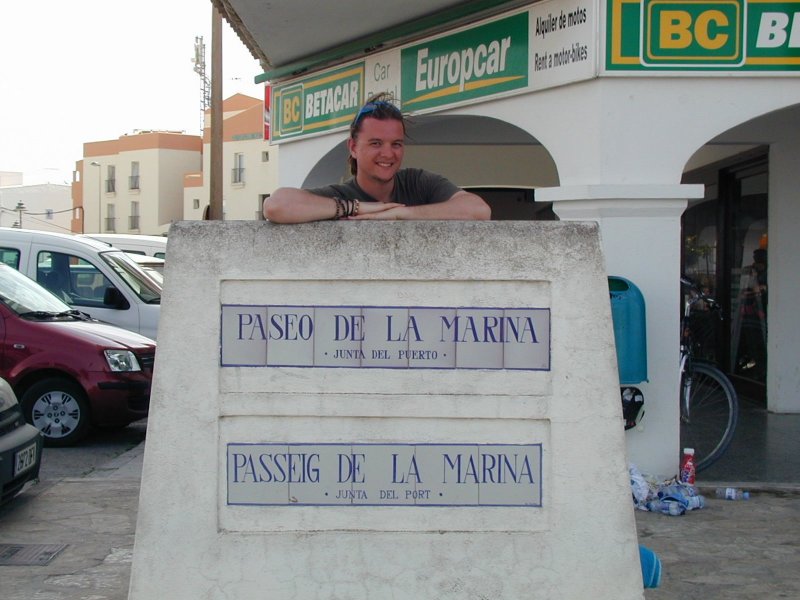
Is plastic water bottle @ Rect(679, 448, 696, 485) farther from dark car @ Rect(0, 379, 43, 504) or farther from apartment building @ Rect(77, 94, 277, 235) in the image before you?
apartment building @ Rect(77, 94, 277, 235)

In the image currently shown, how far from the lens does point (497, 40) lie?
777 centimetres

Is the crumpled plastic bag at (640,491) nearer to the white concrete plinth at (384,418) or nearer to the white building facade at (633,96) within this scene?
the white building facade at (633,96)

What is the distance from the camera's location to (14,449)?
247 inches

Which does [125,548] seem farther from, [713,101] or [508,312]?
[713,101]

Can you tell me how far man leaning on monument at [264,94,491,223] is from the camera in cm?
356

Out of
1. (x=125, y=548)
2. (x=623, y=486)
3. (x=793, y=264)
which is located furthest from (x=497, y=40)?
(x=623, y=486)

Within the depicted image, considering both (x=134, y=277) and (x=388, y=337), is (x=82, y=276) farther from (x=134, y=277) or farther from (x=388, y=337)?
(x=388, y=337)

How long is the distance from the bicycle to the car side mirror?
634 centimetres

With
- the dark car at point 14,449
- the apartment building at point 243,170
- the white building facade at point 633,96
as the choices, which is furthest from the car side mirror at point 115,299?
the apartment building at point 243,170

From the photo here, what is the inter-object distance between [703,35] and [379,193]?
3.65 m

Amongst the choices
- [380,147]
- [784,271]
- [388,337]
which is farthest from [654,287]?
[388,337]

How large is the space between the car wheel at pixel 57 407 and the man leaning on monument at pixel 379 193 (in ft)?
19.6

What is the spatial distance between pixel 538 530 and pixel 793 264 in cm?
690

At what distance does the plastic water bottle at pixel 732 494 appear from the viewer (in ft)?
21.6
